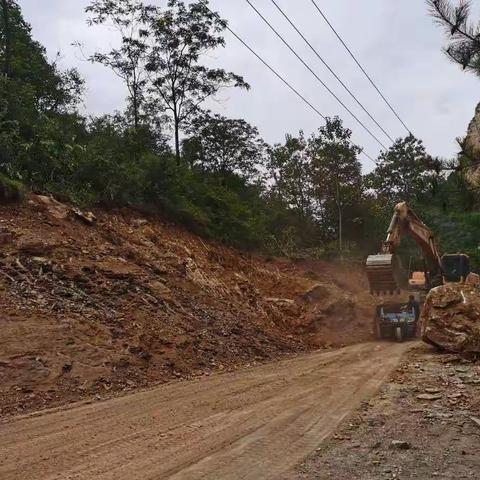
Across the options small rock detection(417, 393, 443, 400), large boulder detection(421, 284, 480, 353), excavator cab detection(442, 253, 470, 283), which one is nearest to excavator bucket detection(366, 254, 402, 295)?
large boulder detection(421, 284, 480, 353)

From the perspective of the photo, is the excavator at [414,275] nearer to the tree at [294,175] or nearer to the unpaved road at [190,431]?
the unpaved road at [190,431]

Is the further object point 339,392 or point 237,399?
point 339,392

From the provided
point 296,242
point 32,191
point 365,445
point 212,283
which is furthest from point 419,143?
point 365,445

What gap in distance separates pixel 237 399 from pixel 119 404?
1.87m

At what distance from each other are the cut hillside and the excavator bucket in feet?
10.2

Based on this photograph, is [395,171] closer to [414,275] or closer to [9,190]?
[414,275]

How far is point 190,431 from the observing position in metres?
7.42

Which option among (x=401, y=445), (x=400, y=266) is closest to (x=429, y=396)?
(x=401, y=445)

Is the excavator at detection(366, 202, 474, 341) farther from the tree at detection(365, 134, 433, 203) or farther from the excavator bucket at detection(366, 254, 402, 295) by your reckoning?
the tree at detection(365, 134, 433, 203)

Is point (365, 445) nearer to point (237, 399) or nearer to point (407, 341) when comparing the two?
point (237, 399)

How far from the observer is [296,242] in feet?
114

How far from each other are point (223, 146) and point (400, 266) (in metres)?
17.2

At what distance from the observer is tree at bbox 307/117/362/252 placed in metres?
38.1

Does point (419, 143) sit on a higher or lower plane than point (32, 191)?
higher
